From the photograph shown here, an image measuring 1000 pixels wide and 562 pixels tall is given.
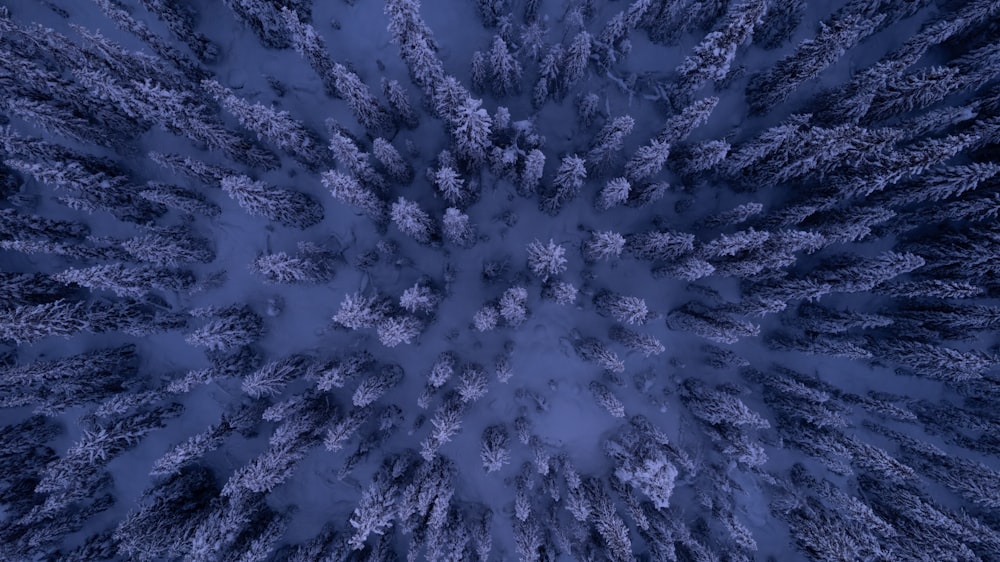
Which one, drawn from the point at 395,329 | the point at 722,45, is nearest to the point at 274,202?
the point at 395,329

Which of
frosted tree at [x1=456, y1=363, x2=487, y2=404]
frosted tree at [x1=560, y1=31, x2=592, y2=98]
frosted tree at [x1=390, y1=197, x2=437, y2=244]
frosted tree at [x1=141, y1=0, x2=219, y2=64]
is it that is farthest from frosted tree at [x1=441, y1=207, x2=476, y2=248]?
frosted tree at [x1=141, y1=0, x2=219, y2=64]

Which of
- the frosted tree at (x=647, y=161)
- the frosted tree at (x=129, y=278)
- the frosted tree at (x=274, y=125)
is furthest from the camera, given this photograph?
the frosted tree at (x=647, y=161)

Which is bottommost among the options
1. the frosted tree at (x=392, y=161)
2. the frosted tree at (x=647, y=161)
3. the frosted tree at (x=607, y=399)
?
the frosted tree at (x=607, y=399)

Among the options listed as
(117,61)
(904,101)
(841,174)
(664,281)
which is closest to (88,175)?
(117,61)

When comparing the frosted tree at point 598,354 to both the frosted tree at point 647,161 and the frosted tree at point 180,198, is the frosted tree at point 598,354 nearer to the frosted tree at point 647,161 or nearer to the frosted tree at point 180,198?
the frosted tree at point 647,161

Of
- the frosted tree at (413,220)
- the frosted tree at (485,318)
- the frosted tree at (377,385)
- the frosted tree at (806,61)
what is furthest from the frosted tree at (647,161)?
the frosted tree at (377,385)

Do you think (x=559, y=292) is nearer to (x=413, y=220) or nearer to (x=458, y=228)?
(x=458, y=228)

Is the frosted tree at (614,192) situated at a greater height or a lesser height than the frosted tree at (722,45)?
lesser

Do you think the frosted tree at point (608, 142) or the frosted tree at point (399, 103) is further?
the frosted tree at point (399, 103)

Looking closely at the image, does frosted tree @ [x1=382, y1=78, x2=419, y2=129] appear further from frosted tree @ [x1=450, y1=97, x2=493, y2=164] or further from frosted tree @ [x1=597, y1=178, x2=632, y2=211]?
frosted tree @ [x1=597, y1=178, x2=632, y2=211]
